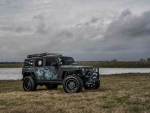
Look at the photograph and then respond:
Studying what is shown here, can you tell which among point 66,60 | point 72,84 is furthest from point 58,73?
point 72,84

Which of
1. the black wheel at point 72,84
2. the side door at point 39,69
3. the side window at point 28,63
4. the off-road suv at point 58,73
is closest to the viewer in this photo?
the black wheel at point 72,84

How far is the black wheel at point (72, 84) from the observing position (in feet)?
52.8

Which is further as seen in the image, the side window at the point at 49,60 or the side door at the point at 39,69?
the side door at the point at 39,69

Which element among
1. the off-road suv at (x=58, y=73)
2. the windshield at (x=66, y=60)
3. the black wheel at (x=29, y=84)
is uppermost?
the windshield at (x=66, y=60)

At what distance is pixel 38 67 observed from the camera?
18391 millimetres

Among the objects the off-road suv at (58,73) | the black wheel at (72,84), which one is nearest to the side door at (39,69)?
the off-road suv at (58,73)

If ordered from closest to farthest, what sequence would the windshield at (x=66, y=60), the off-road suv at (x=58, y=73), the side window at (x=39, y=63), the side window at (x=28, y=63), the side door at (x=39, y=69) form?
the off-road suv at (x=58, y=73) < the windshield at (x=66, y=60) < the side door at (x=39, y=69) < the side window at (x=39, y=63) < the side window at (x=28, y=63)

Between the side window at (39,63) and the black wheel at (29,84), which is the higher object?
the side window at (39,63)

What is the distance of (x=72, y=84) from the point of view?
645 inches

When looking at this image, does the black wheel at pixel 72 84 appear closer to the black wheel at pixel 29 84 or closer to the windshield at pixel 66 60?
the windshield at pixel 66 60

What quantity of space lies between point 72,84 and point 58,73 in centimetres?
A: 146

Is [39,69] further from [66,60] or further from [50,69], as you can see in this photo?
[66,60]

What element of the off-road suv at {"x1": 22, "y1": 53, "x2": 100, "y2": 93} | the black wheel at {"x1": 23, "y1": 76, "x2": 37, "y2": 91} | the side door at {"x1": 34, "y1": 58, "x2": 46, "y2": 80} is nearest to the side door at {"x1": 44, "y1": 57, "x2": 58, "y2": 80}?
the off-road suv at {"x1": 22, "y1": 53, "x2": 100, "y2": 93}

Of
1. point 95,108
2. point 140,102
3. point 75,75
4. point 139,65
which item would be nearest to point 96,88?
point 75,75
